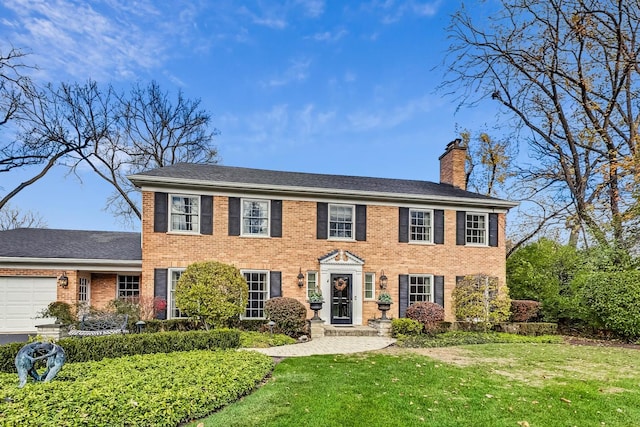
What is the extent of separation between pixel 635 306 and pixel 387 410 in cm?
1162

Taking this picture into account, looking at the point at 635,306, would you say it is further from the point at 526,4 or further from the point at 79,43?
the point at 79,43

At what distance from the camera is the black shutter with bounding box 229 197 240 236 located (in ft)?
45.7

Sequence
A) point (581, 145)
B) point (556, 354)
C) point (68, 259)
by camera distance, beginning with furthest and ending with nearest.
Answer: point (581, 145)
point (68, 259)
point (556, 354)

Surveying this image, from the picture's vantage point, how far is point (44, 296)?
13930 millimetres

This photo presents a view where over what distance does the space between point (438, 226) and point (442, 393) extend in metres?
10.1

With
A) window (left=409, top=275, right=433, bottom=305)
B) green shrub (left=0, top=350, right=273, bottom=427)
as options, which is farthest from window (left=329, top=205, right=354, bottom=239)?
green shrub (left=0, top=350, right=273, bottom=427)

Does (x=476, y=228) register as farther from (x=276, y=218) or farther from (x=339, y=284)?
(x=276, y=218)

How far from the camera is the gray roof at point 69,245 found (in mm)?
14031

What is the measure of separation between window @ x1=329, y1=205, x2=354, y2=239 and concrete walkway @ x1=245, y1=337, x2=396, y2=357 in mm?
4003

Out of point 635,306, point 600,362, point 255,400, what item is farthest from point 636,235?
point 255,400

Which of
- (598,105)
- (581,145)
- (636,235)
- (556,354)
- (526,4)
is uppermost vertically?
(526,4)

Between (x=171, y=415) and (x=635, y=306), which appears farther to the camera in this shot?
(x=635, y=306)

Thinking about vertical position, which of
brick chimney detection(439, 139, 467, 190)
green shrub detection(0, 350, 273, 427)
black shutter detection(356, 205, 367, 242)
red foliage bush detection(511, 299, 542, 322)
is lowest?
red foliage bush detection(511, 299, 542, 322)

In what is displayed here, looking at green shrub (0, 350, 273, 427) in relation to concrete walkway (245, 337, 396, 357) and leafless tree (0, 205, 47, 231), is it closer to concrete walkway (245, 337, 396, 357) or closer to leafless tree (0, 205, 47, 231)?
concrete walkway (245, 337, 396, 357)
